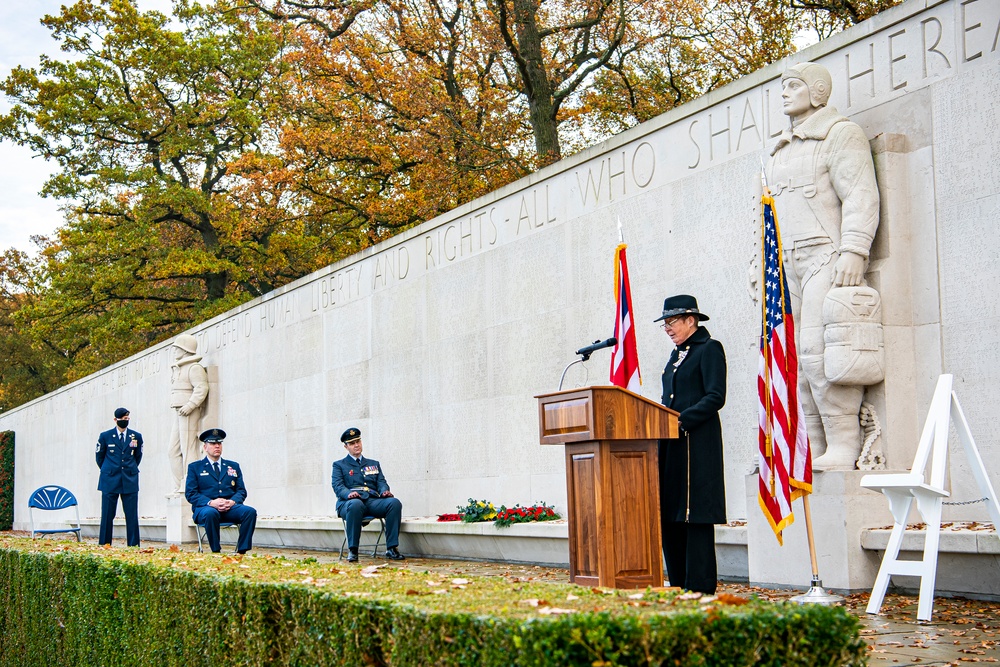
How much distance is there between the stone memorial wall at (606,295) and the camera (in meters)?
7.79

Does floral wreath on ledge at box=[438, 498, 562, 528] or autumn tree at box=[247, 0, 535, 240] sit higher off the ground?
autumn tree at box=[247, 0, 535, 240]

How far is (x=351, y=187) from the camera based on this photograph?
26453mm

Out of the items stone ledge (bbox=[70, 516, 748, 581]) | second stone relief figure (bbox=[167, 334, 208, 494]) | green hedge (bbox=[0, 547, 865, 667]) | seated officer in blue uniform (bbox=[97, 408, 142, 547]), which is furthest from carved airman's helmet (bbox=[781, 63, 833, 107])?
second stone relief figure (bbox=[167, 334, 208, 494])

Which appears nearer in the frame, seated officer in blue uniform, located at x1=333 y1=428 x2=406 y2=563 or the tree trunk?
seated officer in blue uniform, located at x1=333 y1=428 x2=406 y2=563

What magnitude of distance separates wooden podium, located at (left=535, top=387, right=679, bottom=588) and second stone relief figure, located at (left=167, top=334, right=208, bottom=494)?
51.7ft

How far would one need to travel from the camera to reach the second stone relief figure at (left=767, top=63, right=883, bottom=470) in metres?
7.79

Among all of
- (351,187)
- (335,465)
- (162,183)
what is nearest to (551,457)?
(335,465)

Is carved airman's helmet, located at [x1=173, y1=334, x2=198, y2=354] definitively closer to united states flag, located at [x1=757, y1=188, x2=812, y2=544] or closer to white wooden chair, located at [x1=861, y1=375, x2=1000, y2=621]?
united states flag, located at [x1=757, y1=188, x2=812, y2=544]

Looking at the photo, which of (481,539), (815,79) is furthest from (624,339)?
(481,539)

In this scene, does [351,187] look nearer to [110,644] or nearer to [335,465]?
[335,465]

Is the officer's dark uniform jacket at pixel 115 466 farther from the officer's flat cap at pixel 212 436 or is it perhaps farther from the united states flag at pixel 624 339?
the united states flag at pixel 624 339

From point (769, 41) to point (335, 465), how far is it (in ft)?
40.2

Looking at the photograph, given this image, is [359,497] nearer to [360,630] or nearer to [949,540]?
[949,540]

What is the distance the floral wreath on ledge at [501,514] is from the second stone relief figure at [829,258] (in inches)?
155
